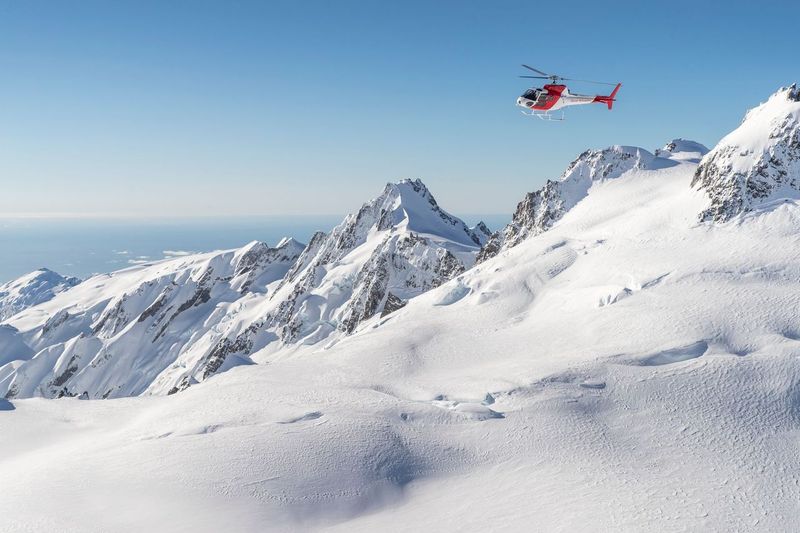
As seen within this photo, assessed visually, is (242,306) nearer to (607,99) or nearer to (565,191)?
(565,191)

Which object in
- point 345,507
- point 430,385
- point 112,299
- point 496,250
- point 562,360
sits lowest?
point 112,299

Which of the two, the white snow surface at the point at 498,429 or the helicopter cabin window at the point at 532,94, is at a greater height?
the helicopter cabin window at the point at 532,94

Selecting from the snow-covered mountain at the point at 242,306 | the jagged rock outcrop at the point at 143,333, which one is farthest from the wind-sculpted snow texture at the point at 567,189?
the jagged rock outcrop at the point at 143,333

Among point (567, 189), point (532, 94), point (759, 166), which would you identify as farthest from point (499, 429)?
point (567, 189)

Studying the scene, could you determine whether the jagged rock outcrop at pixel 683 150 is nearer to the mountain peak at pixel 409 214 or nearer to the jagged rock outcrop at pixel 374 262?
the jagged rock outcrop at pixel 374 262

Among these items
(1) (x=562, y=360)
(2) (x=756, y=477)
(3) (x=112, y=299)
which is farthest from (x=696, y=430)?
(3) (x=112, y=299)

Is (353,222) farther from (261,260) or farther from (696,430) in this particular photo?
(696,430)

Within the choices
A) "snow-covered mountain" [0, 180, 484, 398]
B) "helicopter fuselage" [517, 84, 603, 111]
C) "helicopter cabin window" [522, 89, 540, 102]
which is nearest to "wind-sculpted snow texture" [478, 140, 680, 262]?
"snow-covered mountain" [0, 180, 484, 398]
